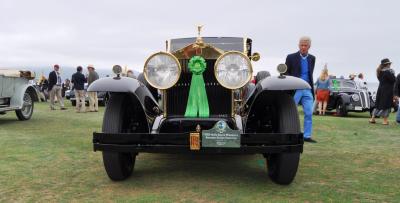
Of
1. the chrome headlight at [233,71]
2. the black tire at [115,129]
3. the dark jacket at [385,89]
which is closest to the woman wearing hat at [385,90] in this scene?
the dark jacket at [385,89]

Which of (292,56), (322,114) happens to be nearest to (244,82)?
(292,56)

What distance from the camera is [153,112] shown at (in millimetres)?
4695

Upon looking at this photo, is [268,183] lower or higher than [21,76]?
lower

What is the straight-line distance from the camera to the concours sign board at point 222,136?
12.2 feet

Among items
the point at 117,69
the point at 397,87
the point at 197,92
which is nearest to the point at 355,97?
the point at 397,87

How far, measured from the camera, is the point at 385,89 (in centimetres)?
1014

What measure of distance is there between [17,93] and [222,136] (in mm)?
7690

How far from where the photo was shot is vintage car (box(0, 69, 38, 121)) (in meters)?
9.34

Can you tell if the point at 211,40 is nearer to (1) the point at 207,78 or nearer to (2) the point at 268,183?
(1) the point at 207,78

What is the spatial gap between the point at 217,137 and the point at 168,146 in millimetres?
450

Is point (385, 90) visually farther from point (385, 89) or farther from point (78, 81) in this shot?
point (78, 81)

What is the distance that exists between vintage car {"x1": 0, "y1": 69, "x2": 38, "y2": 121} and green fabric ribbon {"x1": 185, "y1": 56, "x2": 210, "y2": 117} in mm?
6298

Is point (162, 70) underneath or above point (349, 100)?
above

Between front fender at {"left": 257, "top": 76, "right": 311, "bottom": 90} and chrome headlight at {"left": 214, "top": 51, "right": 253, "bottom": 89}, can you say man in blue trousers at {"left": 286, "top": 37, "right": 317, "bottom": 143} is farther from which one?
chrome headlight at {"left": 214, "top": 51, "right": 253, "bottom": 89}
